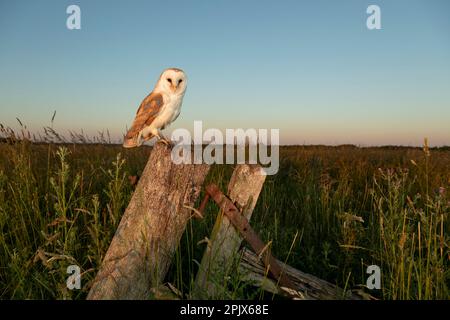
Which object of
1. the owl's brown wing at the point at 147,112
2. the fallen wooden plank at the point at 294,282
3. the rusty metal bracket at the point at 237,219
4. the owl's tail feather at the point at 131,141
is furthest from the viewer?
the owl's tail feather at the point at 131,141

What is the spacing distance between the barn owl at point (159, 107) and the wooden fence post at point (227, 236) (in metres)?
1.66

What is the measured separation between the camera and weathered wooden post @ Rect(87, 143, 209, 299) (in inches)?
86.6

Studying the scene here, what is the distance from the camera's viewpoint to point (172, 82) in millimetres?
4020

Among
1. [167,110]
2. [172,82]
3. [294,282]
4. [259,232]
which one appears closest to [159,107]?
[167,110]

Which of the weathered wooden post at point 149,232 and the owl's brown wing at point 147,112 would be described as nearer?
the weathered wooden post at point 149,232

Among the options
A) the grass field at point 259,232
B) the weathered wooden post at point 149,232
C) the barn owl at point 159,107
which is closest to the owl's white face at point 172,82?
the barn owl at point 159,107

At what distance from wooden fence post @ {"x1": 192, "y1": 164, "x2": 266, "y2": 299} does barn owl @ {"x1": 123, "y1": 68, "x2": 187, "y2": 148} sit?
1657mm

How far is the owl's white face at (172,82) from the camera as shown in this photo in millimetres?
3984

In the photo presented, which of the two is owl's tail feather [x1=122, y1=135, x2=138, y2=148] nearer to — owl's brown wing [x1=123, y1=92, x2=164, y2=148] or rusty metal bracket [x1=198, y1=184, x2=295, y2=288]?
owl's brown wing [x1=123, y1=92, x2=164, y2=148]

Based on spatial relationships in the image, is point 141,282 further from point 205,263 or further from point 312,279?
point 312,279

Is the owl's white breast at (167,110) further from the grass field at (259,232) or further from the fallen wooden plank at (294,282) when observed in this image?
the fallen wooden plank at (294,282)

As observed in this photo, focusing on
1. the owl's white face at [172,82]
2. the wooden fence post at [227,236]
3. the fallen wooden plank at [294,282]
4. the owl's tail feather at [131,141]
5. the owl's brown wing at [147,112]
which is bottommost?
the fallen wooden plank at [294,282]

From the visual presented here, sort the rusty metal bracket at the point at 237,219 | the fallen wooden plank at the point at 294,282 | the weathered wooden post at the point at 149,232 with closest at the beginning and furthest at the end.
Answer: the weathered wooden post at the point at 149,232, the rusty metal bracket at the point at 237,219, the fallen wooden plank at the point at 294,282
